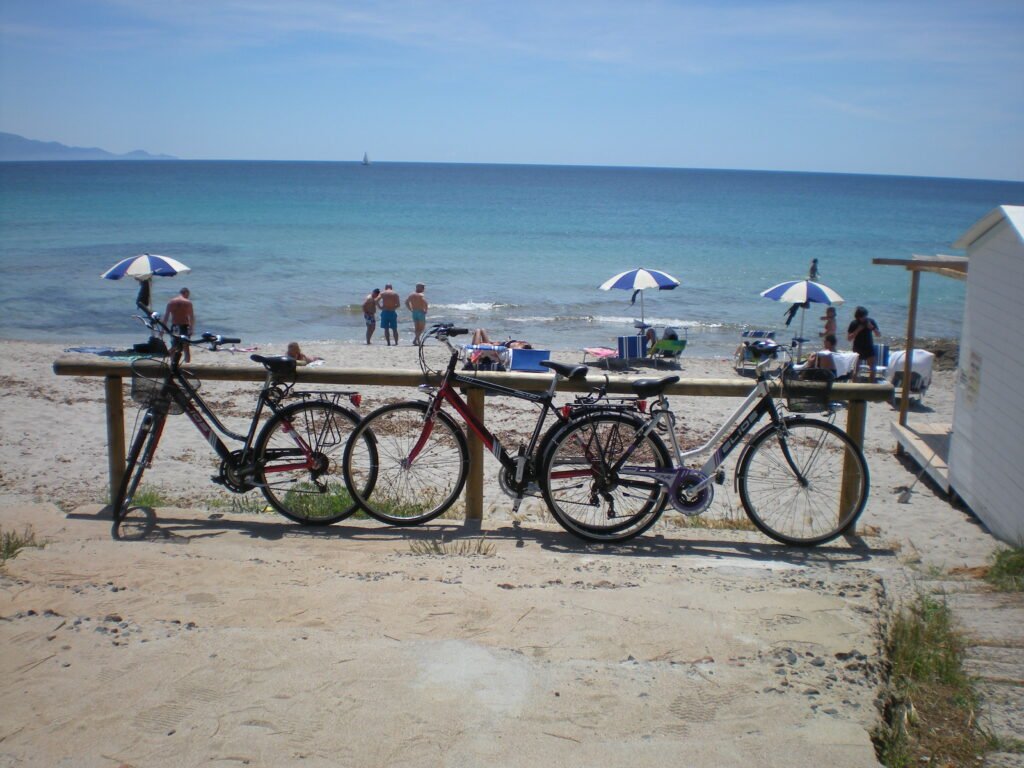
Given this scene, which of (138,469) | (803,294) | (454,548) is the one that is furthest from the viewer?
(803,294)

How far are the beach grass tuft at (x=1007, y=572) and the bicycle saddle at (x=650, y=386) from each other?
2000 mm

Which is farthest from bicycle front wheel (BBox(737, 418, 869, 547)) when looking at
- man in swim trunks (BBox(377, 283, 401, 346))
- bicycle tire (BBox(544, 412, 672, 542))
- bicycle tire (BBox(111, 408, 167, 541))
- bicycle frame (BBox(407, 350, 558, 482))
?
man in swim trunks (BBox(377, 283, 401, 346))

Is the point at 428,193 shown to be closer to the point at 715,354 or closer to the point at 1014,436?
the point at 715,354

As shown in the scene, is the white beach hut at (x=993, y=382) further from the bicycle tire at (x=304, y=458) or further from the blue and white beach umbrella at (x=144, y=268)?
the blue and white beach umbrella at (x=144, y=268)

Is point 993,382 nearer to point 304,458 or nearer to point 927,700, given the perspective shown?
point 927,700

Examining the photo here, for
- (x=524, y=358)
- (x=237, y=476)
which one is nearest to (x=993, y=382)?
(x=237, y=476)

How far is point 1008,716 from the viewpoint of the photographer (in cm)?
312

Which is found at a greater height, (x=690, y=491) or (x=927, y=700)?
(x=690, y=491)

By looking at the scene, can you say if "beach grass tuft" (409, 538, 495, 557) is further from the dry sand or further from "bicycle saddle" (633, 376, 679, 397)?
"bicycle saddle" (633, 376, 679, 397)

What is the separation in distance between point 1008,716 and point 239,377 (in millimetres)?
4439

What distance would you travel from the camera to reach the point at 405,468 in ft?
18.5

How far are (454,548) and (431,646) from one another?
59.9 inches

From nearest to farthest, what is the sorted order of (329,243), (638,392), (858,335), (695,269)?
1. (638,392)
2. (858,335)
3. (695,269)
4. (329,243)

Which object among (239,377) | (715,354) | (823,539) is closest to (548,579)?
(823,539)
